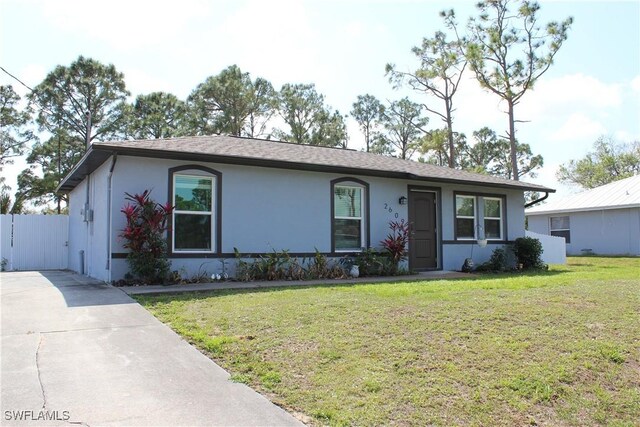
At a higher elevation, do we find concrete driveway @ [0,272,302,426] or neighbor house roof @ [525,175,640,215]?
neighbor house roof @ [525,175,640,215]

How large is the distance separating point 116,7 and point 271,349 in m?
7.98

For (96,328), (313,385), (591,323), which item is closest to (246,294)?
(96,328)

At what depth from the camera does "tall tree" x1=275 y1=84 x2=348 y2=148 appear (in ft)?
112

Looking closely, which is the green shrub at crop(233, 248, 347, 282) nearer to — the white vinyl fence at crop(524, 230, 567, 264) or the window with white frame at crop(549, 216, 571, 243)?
the white vinyl fence at crop(524, 230, 567, 264)

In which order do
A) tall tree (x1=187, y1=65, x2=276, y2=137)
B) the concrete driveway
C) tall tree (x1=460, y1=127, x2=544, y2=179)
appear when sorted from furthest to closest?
tall tree (x1=460, y1=127, x2=544, y2=179) → tall tree (x1=187, y1=65, x2=276, y2=137) → the concrete driveway

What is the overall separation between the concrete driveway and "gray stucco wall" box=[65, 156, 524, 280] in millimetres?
3533

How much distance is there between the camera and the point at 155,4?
9.16 metres

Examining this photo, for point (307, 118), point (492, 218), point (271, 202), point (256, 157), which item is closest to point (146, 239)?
point (256, 157)

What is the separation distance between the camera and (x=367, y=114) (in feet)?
134

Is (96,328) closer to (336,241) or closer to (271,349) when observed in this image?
(271,349)

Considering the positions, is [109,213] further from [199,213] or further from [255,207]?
[255,207]

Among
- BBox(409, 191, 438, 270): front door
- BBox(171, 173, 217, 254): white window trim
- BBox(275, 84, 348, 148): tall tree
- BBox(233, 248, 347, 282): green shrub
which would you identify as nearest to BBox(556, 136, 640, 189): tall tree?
BBox(275, 84, 348, 148): tall tree

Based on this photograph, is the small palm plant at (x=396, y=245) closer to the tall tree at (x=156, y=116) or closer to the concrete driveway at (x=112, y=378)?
the concrete driveway at (x=112, y=378)

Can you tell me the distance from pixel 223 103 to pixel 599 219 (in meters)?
22.7
